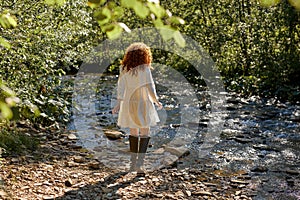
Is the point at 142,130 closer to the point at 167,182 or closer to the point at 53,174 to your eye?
the point at 167,182

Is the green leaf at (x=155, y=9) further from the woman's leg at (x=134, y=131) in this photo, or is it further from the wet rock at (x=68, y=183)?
the woman's leg at (x=134, y=131)

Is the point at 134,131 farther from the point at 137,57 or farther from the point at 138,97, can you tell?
the point at 137,57

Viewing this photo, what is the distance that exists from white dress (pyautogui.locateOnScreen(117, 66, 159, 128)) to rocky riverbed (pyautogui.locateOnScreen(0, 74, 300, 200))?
0.67m

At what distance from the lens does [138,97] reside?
19.1ft

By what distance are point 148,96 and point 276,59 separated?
745cm

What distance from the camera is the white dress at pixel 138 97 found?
574cm

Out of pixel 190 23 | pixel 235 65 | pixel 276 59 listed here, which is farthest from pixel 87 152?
pixel 190 23

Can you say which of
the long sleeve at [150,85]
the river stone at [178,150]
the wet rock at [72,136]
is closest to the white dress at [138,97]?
the long sleeve at [150,85]

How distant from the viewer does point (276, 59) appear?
1230 cm

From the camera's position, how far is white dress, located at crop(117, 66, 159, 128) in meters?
5.74

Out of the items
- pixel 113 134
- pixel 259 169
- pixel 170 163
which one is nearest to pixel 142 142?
pixel 170 163

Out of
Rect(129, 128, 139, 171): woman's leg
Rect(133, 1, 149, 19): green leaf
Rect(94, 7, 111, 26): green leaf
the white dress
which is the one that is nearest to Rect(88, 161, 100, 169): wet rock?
Rect(129, 128, 139, 171): woman's leg

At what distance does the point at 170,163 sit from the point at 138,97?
1107 mm

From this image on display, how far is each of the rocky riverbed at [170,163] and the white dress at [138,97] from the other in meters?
0.67
